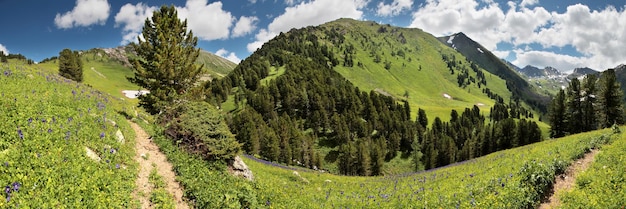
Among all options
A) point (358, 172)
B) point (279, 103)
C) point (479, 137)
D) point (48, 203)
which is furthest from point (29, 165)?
point (279, 103)

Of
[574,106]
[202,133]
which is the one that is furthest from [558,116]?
[202,133]

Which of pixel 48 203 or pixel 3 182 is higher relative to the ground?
pixel 3 182

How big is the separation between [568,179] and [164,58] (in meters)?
29.7

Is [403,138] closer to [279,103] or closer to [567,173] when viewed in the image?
[279,103]

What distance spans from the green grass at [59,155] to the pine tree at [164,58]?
11.9 meters

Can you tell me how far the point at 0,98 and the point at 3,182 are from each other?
6682mm

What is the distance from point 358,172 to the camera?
9500 centimetres

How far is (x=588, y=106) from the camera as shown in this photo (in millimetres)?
79438

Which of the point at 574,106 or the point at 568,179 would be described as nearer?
the point at 568,179

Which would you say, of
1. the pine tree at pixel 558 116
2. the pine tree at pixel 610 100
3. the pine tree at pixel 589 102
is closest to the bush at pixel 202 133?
the pine tree at pixel 610 100

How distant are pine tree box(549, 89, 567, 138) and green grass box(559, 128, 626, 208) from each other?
8777 centimetres

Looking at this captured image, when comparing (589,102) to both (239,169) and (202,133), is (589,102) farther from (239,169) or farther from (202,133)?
(202,133)

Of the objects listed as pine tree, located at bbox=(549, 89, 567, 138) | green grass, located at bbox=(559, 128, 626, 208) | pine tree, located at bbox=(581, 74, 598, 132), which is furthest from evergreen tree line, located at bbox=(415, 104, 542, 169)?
green grass, located at bbox=(559, 128, 626, 208)

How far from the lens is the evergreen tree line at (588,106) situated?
70.6 m
